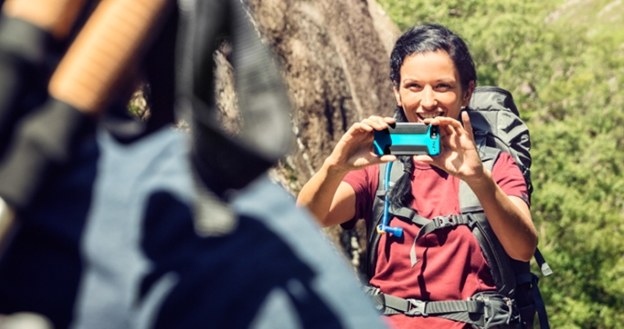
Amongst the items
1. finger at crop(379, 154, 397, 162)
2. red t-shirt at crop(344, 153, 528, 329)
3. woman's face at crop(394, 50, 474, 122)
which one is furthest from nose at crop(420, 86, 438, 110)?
finger at crop(379, 154, 397, 162)

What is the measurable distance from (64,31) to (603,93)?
2546cm

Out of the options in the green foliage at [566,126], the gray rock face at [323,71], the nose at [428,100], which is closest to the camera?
the nose at [428,100]

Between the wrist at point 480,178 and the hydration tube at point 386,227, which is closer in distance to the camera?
the wrist at point 480,178

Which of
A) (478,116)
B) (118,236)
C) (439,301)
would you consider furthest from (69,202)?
(478,116)

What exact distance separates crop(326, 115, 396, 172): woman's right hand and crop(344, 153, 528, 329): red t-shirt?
142 mm

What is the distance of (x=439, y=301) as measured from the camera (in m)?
3.60

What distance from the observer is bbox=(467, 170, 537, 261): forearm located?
3490 millimetres

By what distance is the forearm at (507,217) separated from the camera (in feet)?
11.5

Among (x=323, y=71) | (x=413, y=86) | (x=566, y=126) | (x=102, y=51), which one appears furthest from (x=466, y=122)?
(x=566, y=126)

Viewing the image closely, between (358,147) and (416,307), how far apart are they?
59 cm

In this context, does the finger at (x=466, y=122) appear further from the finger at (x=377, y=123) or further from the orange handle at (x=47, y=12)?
the orange handle at (x=47, y=12)

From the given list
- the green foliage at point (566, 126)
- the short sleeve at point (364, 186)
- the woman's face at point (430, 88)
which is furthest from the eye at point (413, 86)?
the green foliage at point (566, 126)

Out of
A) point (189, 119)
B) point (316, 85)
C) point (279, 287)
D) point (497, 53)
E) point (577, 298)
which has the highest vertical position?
point (189, 119)

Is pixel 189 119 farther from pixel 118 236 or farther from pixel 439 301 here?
pixel 439 301
